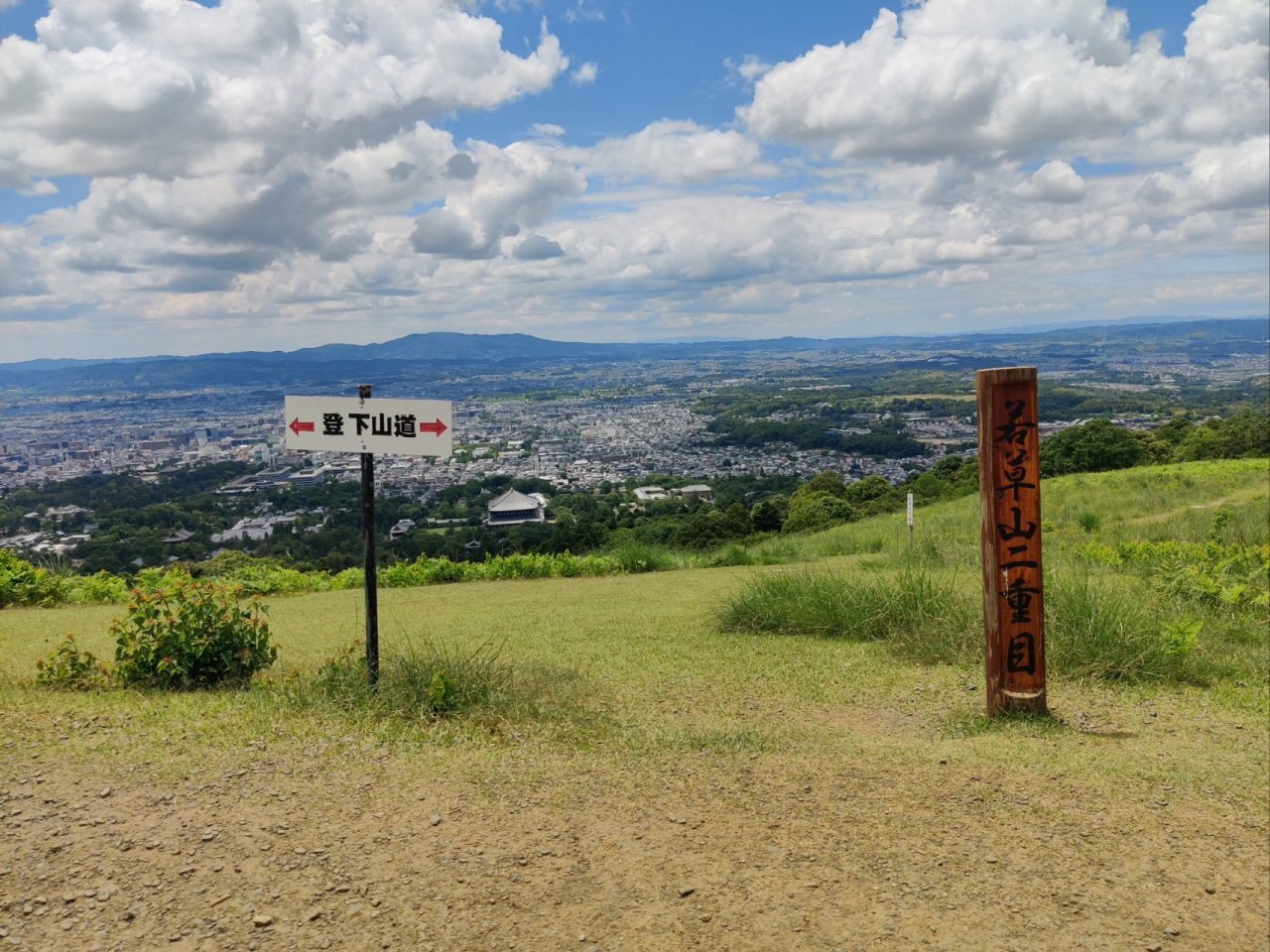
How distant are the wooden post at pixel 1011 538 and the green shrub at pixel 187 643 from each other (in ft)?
15.2

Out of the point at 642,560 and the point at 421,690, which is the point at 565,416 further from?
the point at 421,690

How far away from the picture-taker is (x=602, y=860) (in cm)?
371

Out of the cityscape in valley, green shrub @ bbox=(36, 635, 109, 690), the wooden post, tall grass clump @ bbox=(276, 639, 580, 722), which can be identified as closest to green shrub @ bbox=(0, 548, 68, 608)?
the cityscape in valley

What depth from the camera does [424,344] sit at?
8694 centimetres

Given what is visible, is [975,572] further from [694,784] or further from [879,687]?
[694,784]

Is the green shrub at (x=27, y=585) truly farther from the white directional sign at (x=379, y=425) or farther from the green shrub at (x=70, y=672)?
the white directional sign at (x=379, y=425)

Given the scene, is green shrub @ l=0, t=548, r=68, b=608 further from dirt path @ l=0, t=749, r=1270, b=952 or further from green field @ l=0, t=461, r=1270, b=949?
dirt path @ l=0, t=749, r=1270, b=952

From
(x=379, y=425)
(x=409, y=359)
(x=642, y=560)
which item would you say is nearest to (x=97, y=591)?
(x=642, y=560)

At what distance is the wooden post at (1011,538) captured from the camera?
5434 mm

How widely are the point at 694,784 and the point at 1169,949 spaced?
2.02 m

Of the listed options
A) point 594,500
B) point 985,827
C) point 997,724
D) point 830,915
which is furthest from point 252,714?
point 594,500

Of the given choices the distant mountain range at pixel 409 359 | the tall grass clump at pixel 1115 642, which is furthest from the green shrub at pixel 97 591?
the distant mountain range at pixel 409 359

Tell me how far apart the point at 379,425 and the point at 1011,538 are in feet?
12.5

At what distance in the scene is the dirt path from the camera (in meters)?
3.26
